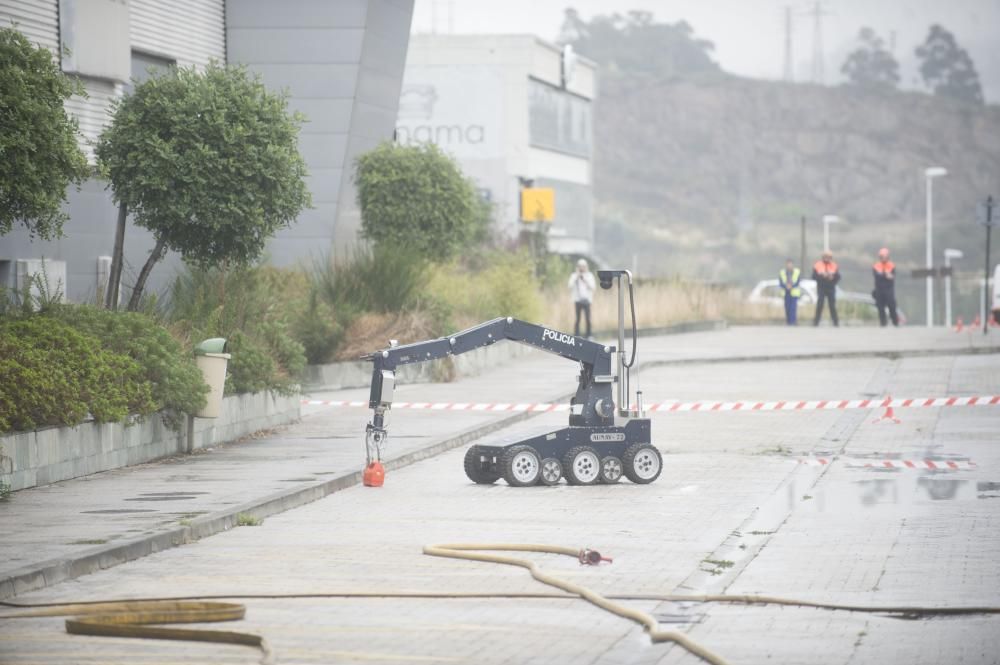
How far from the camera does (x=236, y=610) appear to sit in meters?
9.26

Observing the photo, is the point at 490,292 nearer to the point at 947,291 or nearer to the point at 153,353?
the point at 153,353

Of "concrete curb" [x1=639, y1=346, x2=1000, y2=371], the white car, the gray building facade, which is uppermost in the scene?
the gray building facade

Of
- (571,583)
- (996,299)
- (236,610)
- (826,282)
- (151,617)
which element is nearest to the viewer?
(151,617)

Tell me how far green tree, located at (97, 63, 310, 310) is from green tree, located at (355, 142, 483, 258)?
12363 mm

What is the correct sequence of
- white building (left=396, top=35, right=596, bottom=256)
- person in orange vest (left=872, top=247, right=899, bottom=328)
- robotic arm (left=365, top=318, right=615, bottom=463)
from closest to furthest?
robotic arm (left=365, top=318, right=615, bottom=463) < person in orange vest (left=872, top=247, right=899, bottom=328) < white building (left=396, top=35, right=596, bottom=256)

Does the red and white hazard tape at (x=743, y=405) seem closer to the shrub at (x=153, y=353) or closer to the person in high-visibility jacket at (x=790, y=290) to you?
the shrub at (x=153, y=353)

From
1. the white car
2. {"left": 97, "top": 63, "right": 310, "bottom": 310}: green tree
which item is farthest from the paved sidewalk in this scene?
the white car

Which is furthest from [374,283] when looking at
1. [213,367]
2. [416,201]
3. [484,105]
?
[484,105]

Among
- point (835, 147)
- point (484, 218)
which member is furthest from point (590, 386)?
point (835, 147)

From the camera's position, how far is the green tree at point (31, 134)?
1619cm

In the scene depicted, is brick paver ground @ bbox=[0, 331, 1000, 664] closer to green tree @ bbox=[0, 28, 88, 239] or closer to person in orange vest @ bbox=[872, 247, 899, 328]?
green tree @ bbox=[0, 28, 88, 239]

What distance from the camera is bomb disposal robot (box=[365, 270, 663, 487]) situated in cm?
1576

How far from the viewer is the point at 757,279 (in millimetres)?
145625

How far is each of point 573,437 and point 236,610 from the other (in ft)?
23.1
